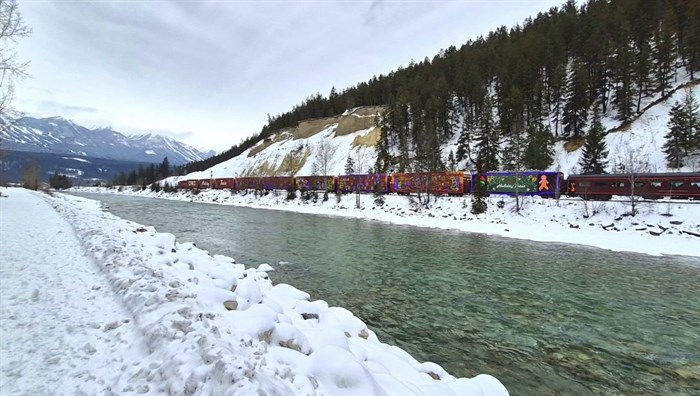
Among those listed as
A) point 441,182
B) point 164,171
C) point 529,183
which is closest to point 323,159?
point 441,182

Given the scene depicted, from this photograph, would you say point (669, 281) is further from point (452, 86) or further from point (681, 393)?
point (452, 86)

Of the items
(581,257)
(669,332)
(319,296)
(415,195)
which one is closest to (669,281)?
(581,257)

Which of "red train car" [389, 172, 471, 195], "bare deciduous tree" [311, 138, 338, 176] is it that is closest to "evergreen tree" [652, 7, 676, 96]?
"red train car" [389, 172, 471, 195]

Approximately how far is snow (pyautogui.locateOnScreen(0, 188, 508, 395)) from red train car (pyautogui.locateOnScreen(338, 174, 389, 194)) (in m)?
41.1

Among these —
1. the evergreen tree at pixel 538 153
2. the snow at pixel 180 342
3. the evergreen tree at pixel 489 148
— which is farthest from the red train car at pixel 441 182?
the snow at pixel 180 342

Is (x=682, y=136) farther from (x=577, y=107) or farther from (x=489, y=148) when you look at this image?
(x=489, y=148)

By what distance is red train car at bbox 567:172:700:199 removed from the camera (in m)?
26.6

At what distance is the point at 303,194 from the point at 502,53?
5716cm

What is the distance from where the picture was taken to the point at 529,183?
36938 mm

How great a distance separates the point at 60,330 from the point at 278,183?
64.2 meters

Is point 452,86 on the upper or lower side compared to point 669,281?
upper

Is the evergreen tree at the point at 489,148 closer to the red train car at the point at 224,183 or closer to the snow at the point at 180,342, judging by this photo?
the snow at the point at 180,342

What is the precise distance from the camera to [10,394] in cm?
343

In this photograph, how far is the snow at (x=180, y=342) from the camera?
3.61 metres
